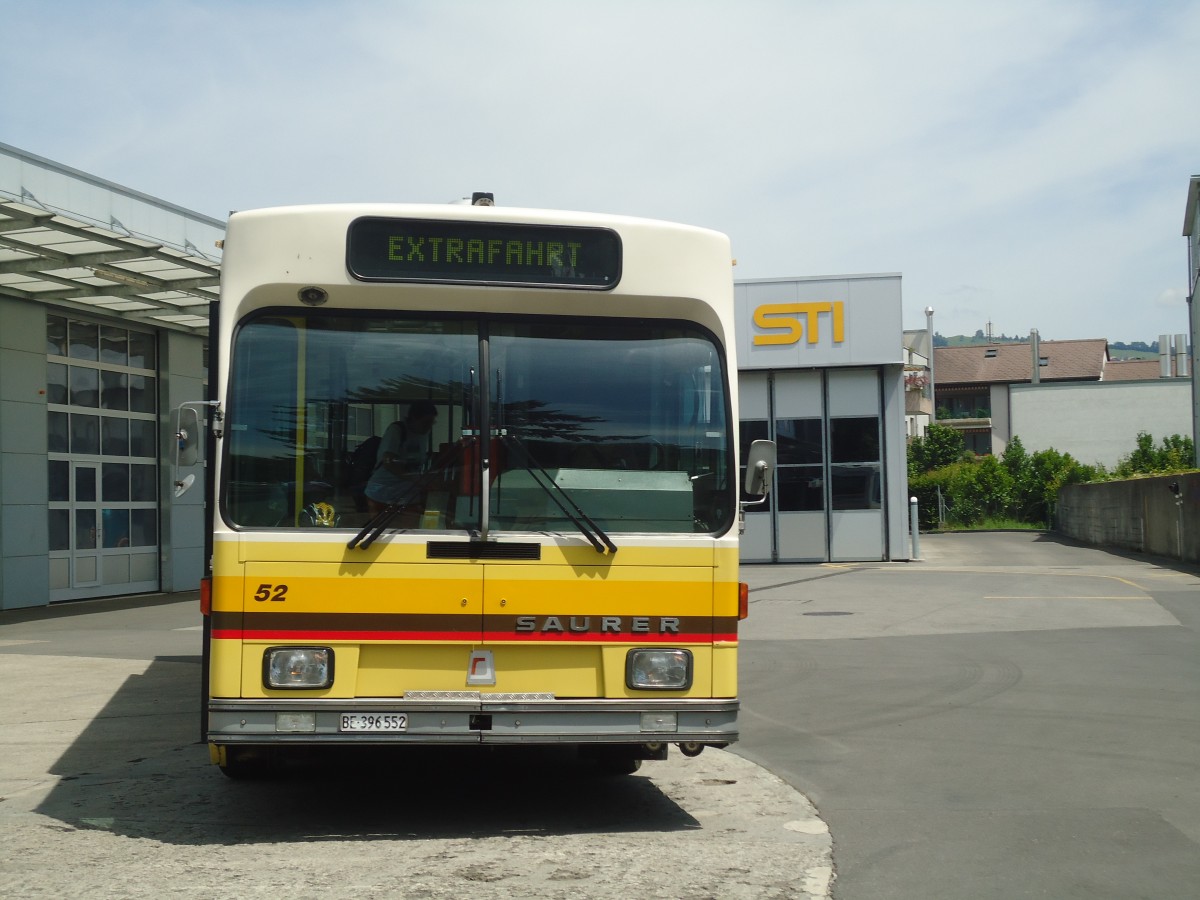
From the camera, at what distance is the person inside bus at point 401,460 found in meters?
6.15

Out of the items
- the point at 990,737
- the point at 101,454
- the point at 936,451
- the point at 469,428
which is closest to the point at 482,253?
the point at 469,428

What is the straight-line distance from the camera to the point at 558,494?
6223mm

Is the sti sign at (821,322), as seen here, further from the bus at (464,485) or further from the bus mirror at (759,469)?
the bus at (464,485)

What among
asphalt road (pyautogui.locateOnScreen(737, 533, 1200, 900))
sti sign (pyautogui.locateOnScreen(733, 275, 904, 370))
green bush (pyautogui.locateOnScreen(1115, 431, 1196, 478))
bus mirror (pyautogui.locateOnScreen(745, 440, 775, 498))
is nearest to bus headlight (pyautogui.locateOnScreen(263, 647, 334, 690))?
bus mirror (pyautogui.locateOnScreen(745, 440, 775, 498))

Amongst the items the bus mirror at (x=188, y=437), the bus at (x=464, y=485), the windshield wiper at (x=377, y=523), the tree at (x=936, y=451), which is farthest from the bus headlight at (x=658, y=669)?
the tree at (x=936, y=451)

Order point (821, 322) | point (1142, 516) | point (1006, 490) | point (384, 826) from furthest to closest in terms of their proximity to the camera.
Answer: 1. point (1006, 490)
2. point (1142, 516)
3. point (821, 322)
4. point (384, 826)

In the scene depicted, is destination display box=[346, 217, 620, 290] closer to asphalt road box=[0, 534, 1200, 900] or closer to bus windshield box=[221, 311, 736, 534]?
bus windshield box=[221, 311, 736, 534]

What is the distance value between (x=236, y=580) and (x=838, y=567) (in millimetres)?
25271

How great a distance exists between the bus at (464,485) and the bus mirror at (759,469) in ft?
0.06

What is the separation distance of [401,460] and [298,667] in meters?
1.08

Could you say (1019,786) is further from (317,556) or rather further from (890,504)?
(890,504)

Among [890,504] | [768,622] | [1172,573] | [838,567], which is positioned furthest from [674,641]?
[890,504]

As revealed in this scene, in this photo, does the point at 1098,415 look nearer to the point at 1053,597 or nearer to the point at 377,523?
the point at 1053,597

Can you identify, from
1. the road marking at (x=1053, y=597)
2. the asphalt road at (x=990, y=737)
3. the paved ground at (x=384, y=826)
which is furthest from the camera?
the road marking at (x=1053, y=597)
